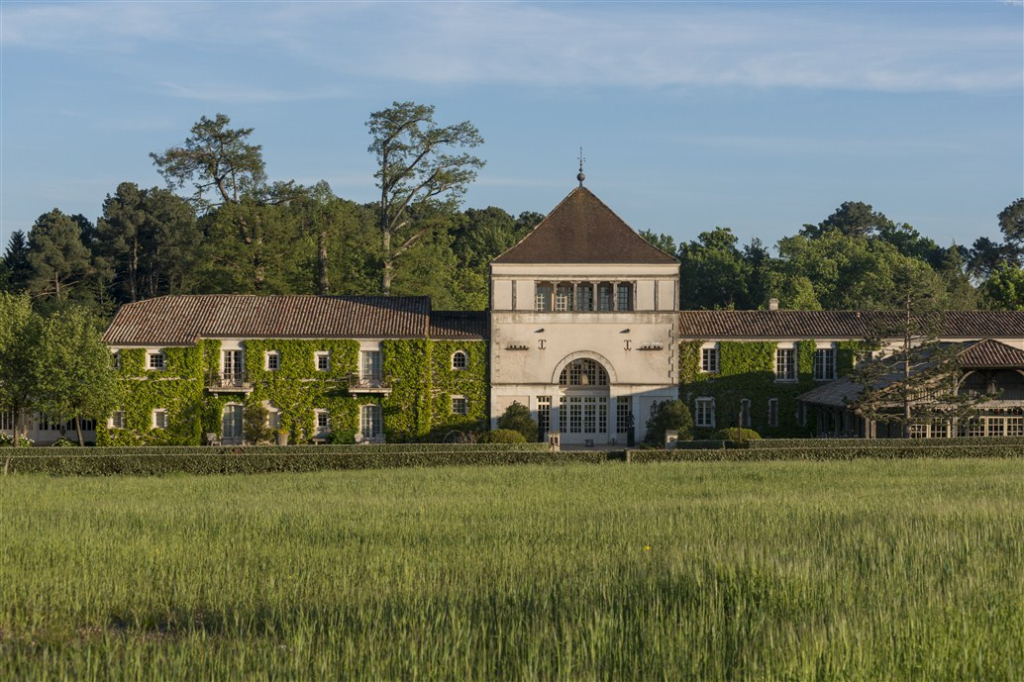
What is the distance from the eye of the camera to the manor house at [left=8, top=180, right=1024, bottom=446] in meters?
54.0

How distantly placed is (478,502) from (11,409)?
109 feet

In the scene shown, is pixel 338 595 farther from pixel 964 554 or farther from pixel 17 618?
pixel 964 554

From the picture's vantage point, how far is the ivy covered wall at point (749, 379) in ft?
182

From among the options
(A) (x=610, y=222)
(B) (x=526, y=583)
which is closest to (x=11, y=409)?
(A) (x=610, y=222)

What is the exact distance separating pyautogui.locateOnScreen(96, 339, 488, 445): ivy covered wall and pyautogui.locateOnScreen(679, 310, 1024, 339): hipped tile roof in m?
10.3

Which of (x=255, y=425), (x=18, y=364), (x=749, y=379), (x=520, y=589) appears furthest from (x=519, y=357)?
(x=520, y=589)

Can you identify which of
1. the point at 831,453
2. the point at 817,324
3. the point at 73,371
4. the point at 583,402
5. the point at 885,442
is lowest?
the point at 831,453

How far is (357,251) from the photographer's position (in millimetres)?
70125

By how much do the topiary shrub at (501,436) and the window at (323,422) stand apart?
7.96m

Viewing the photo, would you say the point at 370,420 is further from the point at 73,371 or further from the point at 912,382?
the point at 912,382

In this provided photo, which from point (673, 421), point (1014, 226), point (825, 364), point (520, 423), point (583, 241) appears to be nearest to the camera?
point (673, 421)

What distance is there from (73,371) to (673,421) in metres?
25.2

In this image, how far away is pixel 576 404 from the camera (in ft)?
181

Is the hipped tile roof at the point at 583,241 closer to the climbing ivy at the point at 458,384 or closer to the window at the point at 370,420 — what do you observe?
the climbing ivy at the point at 458,384
